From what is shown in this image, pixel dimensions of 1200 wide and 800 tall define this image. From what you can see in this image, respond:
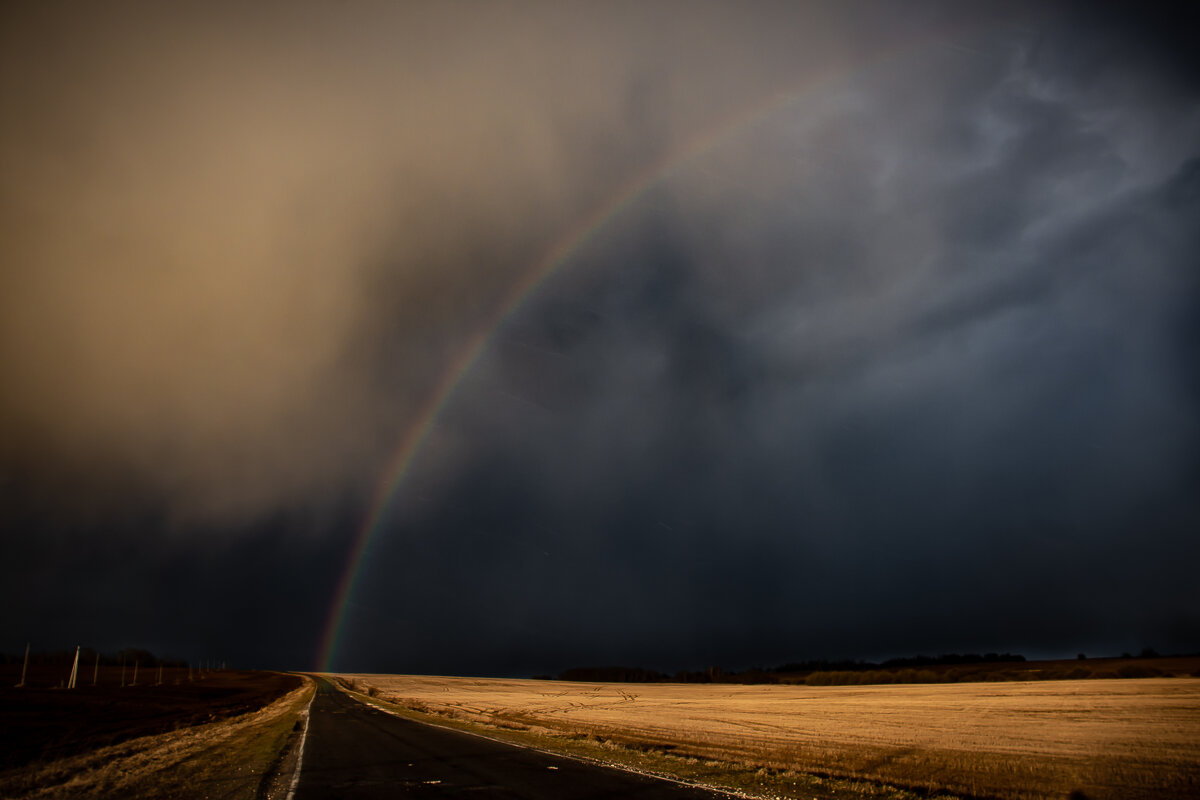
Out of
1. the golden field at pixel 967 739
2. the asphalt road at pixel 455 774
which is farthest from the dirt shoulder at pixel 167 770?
the golden field at pixel 967 739

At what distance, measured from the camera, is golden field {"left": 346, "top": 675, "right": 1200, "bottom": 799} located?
2344 cm

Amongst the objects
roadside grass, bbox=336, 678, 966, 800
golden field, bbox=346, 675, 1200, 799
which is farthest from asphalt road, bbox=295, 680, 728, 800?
golden field, bbox=346, 675, 1200, 799

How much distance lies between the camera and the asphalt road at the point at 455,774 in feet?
64.0

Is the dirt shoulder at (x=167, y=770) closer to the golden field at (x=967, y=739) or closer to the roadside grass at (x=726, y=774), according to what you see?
the roadside grass at (x=726, y=774)

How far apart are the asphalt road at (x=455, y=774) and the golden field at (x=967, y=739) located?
6655mm

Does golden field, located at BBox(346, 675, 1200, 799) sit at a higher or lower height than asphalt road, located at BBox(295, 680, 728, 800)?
lower

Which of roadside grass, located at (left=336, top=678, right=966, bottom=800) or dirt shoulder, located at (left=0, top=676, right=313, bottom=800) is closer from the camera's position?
roadside grass, located at (left=336, top=678, right=966, bottom=800)

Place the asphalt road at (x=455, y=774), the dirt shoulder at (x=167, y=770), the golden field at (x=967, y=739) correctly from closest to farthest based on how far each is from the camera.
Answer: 1. the asphalt road at (x=455, y=774)
2. the dirt shoulder at (x=167, y=770)
3. the golden field at (x=967, y=739)

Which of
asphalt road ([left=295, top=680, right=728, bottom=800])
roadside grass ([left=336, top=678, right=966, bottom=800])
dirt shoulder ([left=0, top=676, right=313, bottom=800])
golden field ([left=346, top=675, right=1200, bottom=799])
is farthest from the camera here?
golden field ([left=346, top=675, right=1200, bottom=799])

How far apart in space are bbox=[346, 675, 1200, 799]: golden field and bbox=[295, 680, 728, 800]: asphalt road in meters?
6.65

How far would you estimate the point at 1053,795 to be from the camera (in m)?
20.7

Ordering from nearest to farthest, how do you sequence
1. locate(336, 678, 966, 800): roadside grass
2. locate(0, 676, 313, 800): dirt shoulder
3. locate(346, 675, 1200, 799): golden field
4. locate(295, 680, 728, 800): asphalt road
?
locate(295, 680, 728, 800): asphalt road, locate(336, 678, 966, 800): roadside grass, locate(0, 676, 313, 800): dirt shoulder, locate(346, 675, 1200, 799): golden field

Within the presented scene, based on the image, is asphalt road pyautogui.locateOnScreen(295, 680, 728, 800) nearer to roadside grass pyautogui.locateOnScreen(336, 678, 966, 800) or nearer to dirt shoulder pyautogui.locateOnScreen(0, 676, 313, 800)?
roadside grass pyautogui.locateOnScreen(336, 678, 966, 800)

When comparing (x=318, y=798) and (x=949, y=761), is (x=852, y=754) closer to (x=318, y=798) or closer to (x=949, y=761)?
(x=949, y=761)
